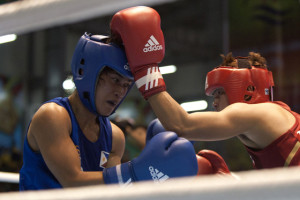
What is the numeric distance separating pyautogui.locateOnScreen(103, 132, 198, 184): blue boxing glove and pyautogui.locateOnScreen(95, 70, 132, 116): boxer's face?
1.16 ft

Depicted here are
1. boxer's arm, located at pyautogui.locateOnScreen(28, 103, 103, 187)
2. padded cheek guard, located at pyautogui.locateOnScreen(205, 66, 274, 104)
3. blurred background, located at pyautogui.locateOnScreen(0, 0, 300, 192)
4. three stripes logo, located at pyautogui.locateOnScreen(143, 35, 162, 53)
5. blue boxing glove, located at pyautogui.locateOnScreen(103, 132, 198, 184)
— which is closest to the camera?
blue boxing glove, located at pyautogui.locateOnScreen(103, 132, 198, 184)

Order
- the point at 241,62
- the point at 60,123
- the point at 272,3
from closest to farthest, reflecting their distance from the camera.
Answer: the point at 60,123 → the point at 241,62 → the point at 272,3

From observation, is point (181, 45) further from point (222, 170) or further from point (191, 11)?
point (222, 170)

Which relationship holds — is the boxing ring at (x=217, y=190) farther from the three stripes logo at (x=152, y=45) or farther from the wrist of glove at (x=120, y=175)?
the three stripes logo at (x=152, y=45)

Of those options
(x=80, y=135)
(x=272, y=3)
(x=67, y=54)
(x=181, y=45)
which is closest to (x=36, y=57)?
(x=67, y=54)

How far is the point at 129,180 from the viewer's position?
1363mm

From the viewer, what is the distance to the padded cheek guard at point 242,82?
1786mm

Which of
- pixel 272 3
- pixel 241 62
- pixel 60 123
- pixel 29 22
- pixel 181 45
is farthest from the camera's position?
pixel 181 45

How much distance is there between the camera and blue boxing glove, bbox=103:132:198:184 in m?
1.33

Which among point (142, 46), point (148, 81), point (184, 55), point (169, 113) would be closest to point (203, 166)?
point (169, 113)

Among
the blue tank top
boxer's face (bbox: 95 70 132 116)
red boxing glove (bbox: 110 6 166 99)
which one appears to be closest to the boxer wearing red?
red boxing glove (bbox: 110 6 166 99)

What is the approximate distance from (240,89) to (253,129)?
236mm

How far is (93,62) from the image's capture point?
1.60 meters

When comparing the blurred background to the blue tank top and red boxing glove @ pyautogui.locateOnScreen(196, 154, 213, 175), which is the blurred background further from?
red boxing glove @ pyautogui.locateOnScreen(196, 154, 213, 175)
